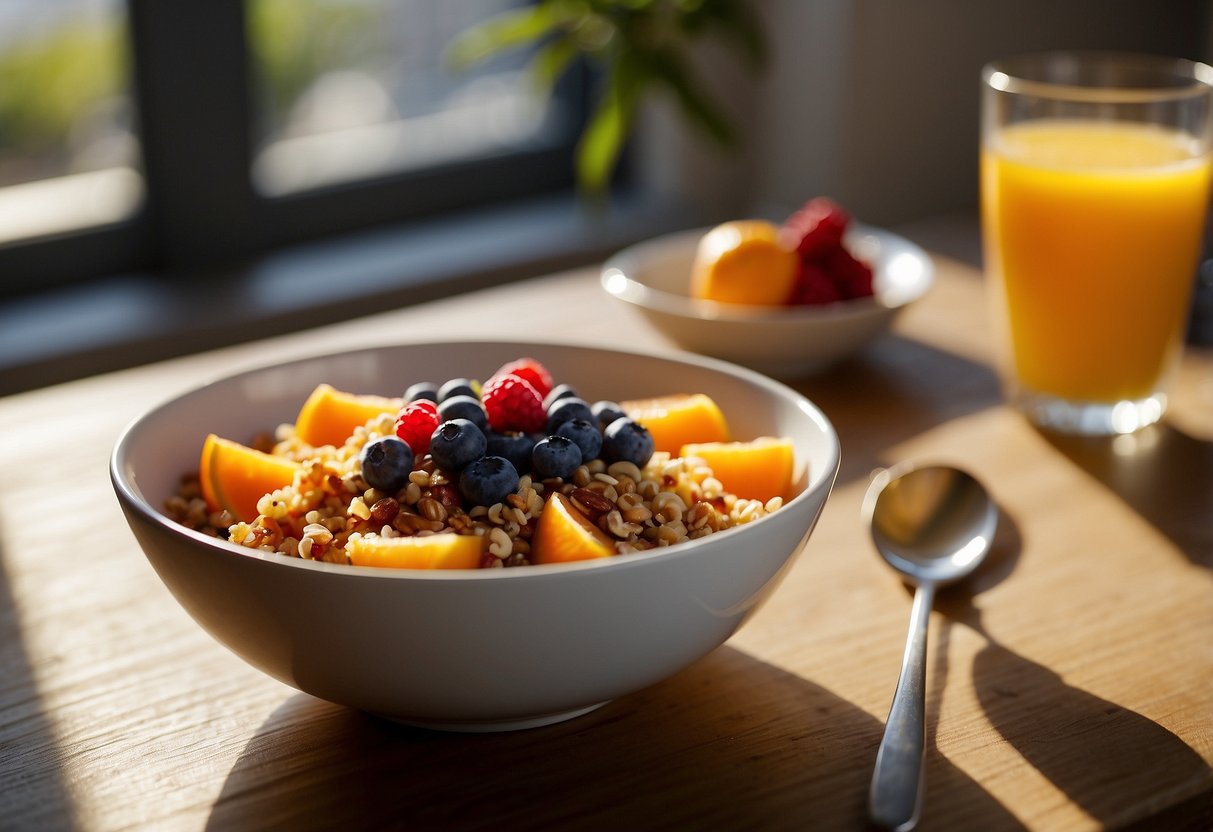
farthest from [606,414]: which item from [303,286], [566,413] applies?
[303,286]

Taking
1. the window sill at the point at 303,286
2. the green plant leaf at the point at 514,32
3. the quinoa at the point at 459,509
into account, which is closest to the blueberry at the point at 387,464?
the quinoa at the point at 459,509

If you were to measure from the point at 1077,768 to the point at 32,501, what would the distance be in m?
0.69

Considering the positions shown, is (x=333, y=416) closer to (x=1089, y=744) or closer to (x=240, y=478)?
(x=240, y=478)

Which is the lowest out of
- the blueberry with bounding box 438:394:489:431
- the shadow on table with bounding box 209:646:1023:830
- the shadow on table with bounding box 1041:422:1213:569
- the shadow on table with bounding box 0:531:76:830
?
the shadow on table with bounding box 1041:422:1213:569

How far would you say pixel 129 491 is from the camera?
1.95 ft

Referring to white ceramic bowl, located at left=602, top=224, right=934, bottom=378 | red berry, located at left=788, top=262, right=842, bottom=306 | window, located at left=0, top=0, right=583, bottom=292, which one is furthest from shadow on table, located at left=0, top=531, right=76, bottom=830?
window, located at left=0, top=0, right=583, bottom=292

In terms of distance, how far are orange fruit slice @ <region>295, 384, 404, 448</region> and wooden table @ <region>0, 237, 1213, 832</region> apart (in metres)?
0.13

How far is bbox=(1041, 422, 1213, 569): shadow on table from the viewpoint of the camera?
85cm

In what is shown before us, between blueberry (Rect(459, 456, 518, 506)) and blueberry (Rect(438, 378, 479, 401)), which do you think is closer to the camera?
blueberry (Rect(459, 456, 518, 506))

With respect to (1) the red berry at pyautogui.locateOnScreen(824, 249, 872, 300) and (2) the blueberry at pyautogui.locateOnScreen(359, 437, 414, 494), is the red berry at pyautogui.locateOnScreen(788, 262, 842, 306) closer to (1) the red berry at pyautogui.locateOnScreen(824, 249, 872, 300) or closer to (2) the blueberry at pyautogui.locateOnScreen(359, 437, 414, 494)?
(1) the red berry at pyautogui.locateOnScreen(824, 249, 872, 300)

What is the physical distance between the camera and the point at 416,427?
2.23 ft

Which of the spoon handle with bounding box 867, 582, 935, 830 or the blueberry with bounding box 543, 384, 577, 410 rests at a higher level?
the blueberry with bounding box 543, 384, 577, 410

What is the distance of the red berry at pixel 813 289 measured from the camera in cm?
116

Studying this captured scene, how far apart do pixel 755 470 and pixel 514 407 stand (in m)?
0.14
